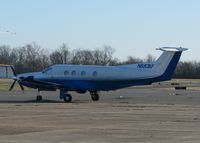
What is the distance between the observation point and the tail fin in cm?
4488

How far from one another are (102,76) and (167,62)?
4944mm

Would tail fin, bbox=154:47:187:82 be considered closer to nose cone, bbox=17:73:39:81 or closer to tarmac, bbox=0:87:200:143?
nose cone, bbox=17:73:39:81

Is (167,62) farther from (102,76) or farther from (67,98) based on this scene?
(67,98)

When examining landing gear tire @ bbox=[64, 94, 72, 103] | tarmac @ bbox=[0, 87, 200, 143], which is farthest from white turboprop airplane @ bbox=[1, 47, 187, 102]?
tarmac @ bbox=[0, 87, 200, 143]

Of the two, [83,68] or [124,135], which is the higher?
[83,68]

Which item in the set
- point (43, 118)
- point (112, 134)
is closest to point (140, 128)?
point (112, 134)

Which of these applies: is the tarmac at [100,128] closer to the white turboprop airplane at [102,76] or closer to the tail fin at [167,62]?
the white turboprop airplane at [102,76]

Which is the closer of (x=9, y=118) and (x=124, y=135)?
(x=124, y=135)

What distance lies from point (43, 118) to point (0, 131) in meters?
6.00

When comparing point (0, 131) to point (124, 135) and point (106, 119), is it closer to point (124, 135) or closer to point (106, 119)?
point (124, 135)

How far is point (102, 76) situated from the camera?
45.2m

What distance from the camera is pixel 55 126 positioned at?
72.7ft

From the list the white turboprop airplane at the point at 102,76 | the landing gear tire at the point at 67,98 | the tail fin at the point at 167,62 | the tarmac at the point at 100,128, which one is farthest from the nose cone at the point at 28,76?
the tarmac at the point at 100,128

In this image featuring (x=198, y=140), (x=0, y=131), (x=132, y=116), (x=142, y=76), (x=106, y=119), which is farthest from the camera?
(x=142, y=76)
